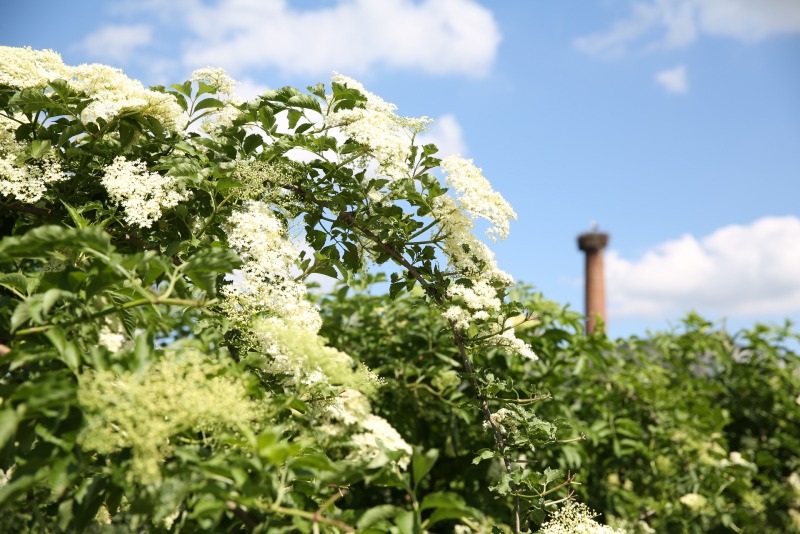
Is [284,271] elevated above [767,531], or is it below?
above

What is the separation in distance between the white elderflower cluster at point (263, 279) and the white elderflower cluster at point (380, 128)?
0.37 m

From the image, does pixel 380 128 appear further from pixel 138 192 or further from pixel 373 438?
pixel 373 438

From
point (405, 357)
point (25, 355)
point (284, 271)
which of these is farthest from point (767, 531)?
point (25, 355)

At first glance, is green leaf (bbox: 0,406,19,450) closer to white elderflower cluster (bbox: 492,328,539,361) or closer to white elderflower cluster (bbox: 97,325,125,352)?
white elderflower cluster (bbox: 492,328,539,361)

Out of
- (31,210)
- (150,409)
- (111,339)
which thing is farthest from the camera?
(111,339)

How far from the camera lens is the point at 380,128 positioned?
82.3 inches

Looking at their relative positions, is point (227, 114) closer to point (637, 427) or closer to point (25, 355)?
point (25, 355)

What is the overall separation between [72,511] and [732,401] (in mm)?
5276

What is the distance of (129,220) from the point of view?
183 centimetres

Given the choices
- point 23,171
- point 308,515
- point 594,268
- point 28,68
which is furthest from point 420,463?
point 594,268

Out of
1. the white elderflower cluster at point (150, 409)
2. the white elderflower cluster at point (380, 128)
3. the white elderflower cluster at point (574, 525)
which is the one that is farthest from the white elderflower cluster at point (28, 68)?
the white elderflower cluster at point (574, 525)

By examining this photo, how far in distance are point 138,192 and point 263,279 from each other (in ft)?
1.29

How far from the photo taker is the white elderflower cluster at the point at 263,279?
1822 mm

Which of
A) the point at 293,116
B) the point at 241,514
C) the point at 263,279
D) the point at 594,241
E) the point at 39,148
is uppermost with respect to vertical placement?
the point at 594,241
